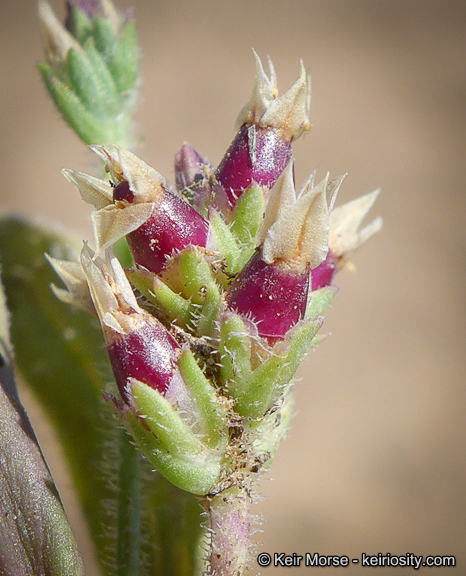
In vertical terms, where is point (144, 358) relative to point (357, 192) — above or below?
below

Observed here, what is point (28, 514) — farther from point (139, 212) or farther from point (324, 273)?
point (324, 273)

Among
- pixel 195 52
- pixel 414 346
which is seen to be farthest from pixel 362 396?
pixel 195 52

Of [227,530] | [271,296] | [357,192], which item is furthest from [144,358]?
[357,192]

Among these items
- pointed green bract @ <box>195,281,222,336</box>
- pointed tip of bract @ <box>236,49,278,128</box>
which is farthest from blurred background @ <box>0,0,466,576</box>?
pointed green bract @ <box>195,281,222,336</box>

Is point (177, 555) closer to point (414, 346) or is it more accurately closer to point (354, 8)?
point (414, 346)

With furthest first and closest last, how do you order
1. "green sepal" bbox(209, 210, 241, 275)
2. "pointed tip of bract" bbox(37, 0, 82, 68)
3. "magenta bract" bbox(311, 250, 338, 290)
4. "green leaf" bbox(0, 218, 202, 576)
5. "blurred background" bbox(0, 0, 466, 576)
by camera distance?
"blurred background" bbox(0, 0, 466, 576), "green leaf" bbox(0, 218, 202, 576), "pointed tip of bract" bbox(37, 0, 82, 68), "magenta bract" bbox(311, 250, 338, 290), "green sepal" bbox(209, 210, 241, 275)

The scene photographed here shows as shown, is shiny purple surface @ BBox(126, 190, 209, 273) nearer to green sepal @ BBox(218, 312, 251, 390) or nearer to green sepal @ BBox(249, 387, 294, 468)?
green sepal @ BBox(218, 312, 251, 390)

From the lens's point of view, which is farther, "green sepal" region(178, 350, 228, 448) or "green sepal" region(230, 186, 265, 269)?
"green sepal" region(230, 186, 265, 269)
